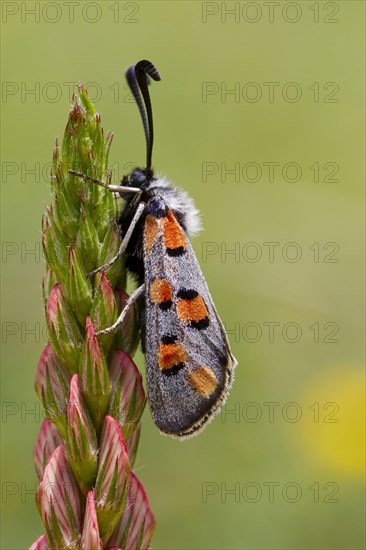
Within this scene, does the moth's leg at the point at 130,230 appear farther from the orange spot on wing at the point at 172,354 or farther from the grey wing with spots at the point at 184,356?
the orange spot on wing at the point at 172,354

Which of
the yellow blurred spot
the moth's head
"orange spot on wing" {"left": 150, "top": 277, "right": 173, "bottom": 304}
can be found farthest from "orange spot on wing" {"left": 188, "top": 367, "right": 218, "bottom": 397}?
the yellow blurred spot

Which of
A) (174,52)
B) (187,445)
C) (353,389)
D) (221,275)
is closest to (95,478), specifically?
(187,445)

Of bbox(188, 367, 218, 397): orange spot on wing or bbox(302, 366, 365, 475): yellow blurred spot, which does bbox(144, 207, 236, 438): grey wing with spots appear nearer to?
bbox(188, 367, 218, 397): orange spot on wing

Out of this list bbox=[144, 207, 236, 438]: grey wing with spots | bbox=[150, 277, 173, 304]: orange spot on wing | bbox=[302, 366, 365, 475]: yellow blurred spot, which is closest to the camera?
bbox=[144, 207, 236, 438]: grey wing with spots

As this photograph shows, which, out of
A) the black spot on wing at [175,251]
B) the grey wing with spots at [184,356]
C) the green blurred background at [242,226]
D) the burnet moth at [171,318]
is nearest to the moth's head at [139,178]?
the burnet moth at [171,318]

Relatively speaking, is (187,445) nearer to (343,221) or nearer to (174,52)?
(343,221)

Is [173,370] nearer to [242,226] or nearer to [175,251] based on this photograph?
[175,251]

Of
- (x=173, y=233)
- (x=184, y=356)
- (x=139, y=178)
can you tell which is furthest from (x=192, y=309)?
(x=139, y=178)
